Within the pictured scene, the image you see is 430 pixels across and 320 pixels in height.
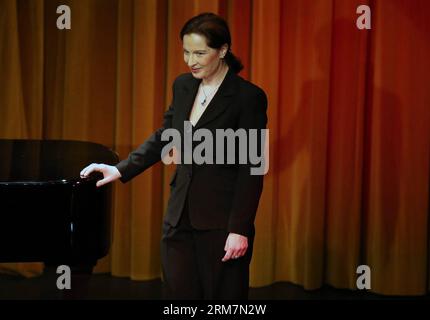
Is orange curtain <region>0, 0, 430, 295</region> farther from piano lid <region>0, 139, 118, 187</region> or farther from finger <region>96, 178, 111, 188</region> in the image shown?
finger <region>96, 178, 111, 188</region>

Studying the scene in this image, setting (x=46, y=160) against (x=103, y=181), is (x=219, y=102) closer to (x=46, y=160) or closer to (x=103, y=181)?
(x=103, y=181)

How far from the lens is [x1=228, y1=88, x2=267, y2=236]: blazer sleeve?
1.95 m

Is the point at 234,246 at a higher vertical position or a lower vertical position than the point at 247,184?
lower

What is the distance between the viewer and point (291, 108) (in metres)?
3.31

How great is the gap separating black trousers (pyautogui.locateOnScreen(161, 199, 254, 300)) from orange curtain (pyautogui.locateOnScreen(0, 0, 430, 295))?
1307mm

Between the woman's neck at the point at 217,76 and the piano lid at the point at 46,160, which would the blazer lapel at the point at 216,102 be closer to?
the woman's neck at the point at 217,76

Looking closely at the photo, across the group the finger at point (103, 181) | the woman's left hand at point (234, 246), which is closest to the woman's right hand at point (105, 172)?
the finger at point (103, 181)

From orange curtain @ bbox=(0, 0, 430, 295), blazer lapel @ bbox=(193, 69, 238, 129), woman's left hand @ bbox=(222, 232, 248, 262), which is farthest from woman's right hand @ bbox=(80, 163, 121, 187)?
orange curtain @ bbox=(0, 0, 430, 295)

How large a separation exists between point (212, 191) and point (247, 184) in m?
0.11

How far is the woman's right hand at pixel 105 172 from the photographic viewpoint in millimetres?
2180

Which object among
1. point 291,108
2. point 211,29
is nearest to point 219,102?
point 211,29

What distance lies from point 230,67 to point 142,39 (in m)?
1.32
